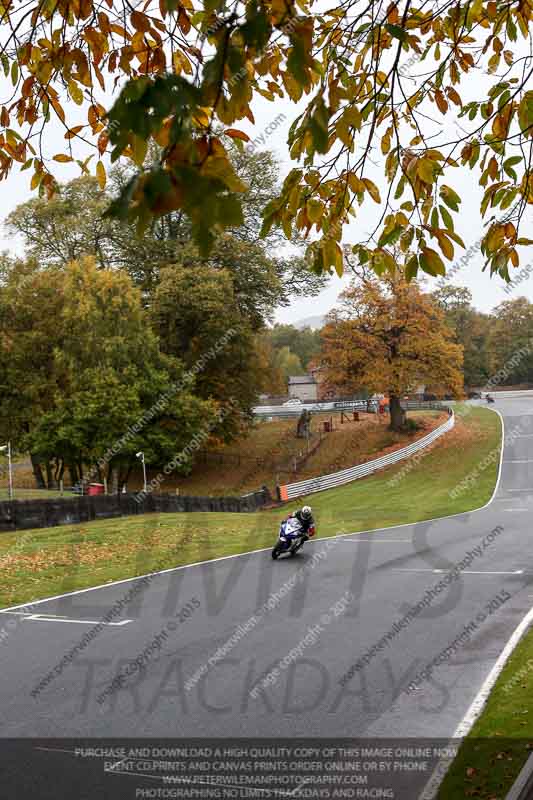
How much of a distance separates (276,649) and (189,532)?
1435 centimetres

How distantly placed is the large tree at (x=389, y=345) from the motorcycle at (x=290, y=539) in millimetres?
29915

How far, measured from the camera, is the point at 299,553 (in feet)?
66.1

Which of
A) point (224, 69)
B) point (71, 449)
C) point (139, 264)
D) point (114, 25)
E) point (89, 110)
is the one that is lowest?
point (71, 449)

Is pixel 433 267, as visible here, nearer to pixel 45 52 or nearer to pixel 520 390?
pixel 45 52

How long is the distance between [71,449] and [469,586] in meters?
27.2

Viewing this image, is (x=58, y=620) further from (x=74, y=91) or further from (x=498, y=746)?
(x=74, y=91)

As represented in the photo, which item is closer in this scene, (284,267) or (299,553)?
(299,553)

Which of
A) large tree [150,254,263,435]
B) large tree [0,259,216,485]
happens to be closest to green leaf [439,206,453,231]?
large tree [0,259,216,485]

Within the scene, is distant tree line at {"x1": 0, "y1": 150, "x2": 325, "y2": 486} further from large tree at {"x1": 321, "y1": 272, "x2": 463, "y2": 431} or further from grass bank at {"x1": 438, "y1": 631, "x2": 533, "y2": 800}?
grass bank at {"x1": 438, "y1": 631, "x2": 533, "y2": 800}

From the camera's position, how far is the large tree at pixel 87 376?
3688 centimetres

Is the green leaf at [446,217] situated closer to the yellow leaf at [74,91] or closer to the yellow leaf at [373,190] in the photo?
the yellow leaf at [373,190]

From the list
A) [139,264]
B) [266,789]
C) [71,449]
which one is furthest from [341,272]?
[139,264]

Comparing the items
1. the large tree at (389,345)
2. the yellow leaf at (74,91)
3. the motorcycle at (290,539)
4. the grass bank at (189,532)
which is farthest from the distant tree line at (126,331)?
the yellow leaf at (74,91)

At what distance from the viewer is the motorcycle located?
19.1 m
